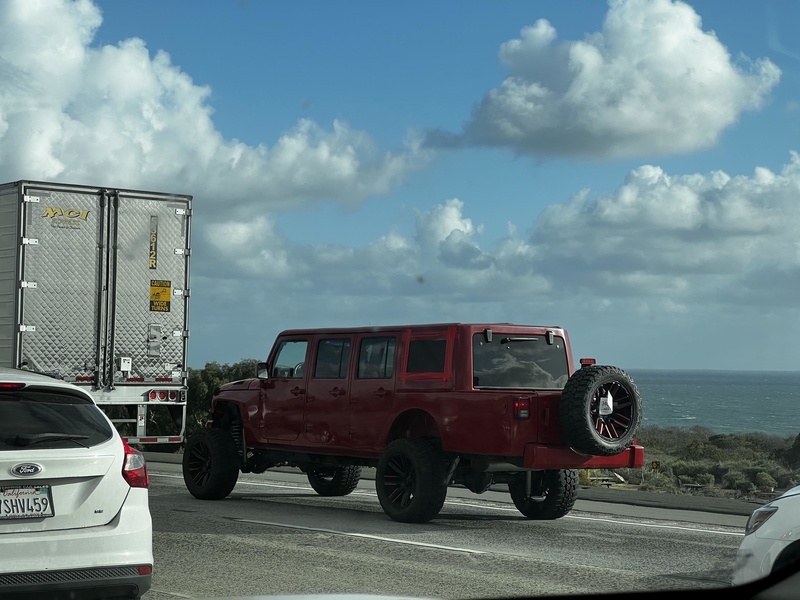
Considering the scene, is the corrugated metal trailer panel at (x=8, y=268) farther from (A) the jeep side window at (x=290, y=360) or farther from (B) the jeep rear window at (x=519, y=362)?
(B) the jeep rear window at (x=519, y=362)

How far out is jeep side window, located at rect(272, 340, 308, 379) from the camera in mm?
14055

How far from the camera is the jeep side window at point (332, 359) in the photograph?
44.1ft

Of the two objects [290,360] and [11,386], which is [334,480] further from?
[11,386]

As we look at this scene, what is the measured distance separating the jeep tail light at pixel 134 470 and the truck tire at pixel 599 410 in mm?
5672

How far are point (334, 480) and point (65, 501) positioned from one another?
9.45 meters

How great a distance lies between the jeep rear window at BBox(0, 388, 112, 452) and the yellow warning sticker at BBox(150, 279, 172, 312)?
35.3ft

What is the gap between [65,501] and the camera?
20.8 feet

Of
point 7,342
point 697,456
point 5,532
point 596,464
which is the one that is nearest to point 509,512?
point 596,464

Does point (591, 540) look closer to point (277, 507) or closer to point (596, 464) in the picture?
point (596, 464)

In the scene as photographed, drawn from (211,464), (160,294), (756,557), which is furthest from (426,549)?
(160,294)

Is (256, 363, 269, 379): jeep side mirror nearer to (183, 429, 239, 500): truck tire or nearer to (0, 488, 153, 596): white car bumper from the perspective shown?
(183, 429, 239, 500): truck tire

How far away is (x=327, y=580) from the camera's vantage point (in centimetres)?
850

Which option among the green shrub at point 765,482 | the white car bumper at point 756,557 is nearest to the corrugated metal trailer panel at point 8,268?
the white car bumper at point 756,557

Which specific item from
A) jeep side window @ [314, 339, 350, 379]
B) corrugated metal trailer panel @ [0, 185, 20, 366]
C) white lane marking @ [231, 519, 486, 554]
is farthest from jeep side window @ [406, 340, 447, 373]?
corrugated metal trailer panel @ [0, 185, 20, 366]
